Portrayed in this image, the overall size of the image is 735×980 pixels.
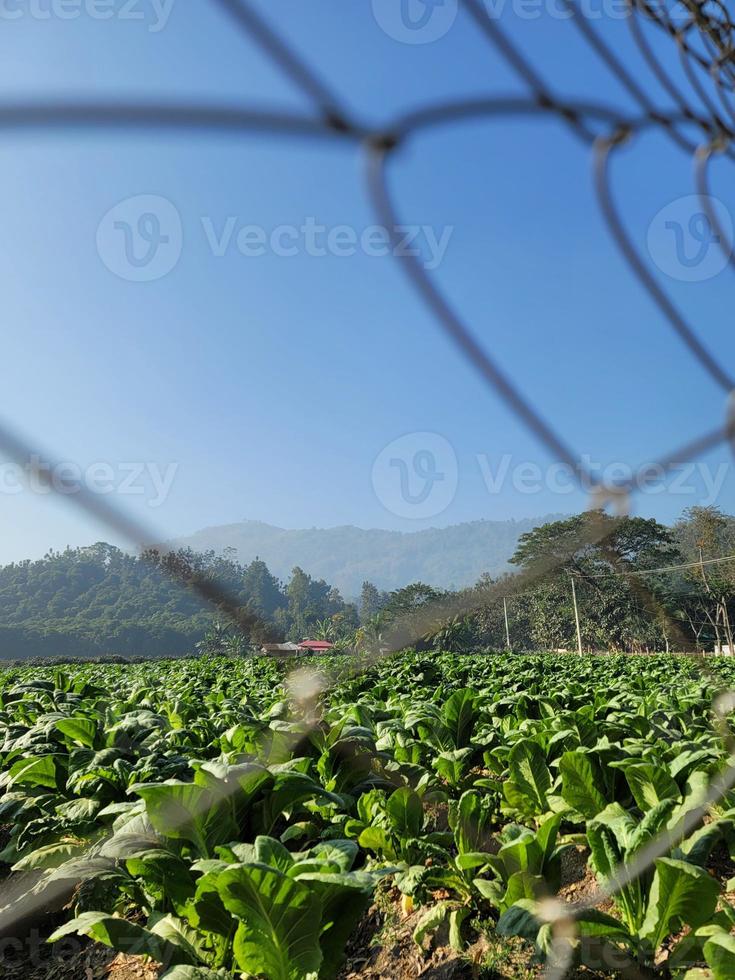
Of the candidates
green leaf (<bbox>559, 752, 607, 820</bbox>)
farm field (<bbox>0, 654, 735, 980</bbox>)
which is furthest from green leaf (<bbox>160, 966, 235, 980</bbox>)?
green leaf (<bbox>559, 752, 607, 820</bbox>)

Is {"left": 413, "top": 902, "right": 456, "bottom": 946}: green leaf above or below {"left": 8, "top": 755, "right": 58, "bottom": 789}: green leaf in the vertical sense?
below

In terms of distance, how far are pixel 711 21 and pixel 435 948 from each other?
125 inches

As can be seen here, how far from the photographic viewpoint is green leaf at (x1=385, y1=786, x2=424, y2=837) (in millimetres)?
3223

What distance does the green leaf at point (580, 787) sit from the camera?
338 centimetres

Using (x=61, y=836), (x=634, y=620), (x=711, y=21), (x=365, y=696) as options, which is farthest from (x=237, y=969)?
(x=634, y=620)

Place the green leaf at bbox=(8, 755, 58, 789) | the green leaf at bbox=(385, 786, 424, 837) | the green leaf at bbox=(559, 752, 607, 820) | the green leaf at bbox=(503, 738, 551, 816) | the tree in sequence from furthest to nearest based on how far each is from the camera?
the tree
the green leaf at bbox=(8, 755, 58, 789)
the green leaf at bbox=(503, 738, 551, 816)
the green leaf at bbox=(559, 752, 607, 820)
the green leaf at bbox=(385, 786, 424, 837)

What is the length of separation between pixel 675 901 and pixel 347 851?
3.50 ft

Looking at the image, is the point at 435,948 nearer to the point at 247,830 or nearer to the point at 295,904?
the point at 295,904

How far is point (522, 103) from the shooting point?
0.88 metres

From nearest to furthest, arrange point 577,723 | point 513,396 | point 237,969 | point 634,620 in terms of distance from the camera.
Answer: point 513,396 → point 237,969 → point 577,723 → point 634,620

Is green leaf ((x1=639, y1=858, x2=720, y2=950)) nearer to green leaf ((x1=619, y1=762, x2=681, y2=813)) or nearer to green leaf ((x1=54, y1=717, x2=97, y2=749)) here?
green leaf ((x1=619, y1=762, x2=681, y2=813))

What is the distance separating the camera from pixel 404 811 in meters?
3.23

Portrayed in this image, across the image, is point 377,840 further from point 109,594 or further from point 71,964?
point 109,594

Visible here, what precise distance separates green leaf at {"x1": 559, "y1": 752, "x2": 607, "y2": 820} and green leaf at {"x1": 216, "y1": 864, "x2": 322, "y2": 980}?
1.72 metres
